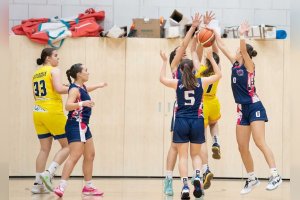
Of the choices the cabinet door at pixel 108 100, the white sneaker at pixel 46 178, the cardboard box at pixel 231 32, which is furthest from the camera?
the cardboard box at pixel 231 32

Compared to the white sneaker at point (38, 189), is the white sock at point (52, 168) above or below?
above

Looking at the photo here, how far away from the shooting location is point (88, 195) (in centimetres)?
652

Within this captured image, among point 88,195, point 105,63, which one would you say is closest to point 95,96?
point 105,63

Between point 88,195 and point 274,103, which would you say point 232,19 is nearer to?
point 274,103

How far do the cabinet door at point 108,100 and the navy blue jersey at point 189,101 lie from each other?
10.7 ft

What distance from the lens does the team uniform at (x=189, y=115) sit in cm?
598

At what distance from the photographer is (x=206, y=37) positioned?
6.52 metres

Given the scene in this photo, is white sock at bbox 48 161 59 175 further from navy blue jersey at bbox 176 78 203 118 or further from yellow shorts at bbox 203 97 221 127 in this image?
yellow shorts at bbox 203 97 221 127

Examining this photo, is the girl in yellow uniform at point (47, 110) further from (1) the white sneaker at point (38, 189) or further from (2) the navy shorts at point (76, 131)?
(2) the navy shorts at point (76, 131)

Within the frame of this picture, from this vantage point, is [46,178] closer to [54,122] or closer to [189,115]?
[54,122]

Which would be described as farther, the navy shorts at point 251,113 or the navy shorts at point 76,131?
the navy shorts at point 76,131

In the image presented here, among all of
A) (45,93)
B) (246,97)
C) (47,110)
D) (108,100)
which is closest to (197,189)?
(246,97)

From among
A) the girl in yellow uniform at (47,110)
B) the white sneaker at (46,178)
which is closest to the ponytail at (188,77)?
the girl in yellow uniform at (47,110)

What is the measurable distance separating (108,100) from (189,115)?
337 cm
